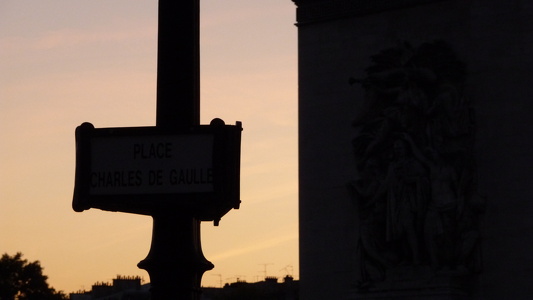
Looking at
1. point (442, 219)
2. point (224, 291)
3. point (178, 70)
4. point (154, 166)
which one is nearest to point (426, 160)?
point (442, 219)

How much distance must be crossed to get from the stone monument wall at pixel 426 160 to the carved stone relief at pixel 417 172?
2 centimetres

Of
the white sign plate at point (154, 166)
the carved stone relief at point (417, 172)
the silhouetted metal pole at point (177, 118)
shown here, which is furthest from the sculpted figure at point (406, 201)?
the white sign plate at point (154, 166)

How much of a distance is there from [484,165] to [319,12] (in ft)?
17.6

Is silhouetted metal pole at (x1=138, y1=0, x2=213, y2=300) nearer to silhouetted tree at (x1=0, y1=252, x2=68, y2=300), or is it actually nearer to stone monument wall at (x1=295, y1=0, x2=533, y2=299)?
stone monument wall at (x1=295, y1=0, x2=533, y2=299)

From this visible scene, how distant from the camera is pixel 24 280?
73562 millimetres

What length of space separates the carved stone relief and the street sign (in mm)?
20489

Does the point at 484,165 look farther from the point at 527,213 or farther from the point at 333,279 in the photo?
the point at 333,279

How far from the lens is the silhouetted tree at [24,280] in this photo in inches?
2872

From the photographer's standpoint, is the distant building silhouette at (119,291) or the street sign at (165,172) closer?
the street sign at (165,172)

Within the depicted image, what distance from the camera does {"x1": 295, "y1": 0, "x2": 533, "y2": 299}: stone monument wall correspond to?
24.9m

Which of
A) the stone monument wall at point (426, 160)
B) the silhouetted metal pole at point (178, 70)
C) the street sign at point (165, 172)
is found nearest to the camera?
the street sign at point (165, 172)

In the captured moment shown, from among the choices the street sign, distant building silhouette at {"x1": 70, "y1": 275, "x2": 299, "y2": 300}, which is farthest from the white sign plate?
distant building silhouette at {"x1": 70, "y1": 275, "x2": 299, "y2": 300}

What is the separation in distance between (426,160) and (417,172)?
1.01 ft

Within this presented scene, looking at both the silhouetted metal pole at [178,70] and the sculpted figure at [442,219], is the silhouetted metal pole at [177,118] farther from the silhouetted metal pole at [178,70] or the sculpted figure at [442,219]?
the sculpted figure at [442,219]
